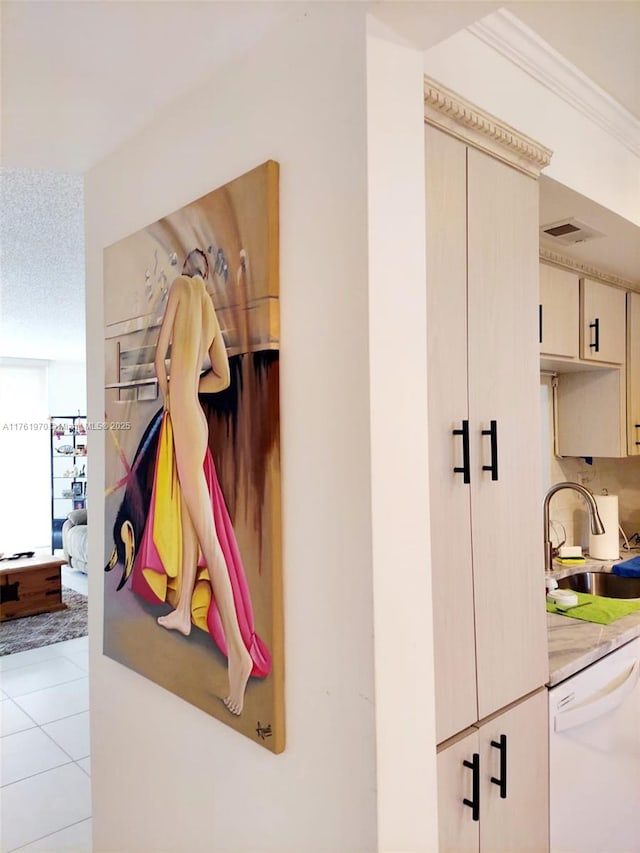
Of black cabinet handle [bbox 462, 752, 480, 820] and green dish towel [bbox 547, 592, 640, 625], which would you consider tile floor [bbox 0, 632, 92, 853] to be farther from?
green dish towel [bbox 547, 592, 640, 625]

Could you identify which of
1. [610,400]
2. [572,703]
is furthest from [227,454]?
[610,400]

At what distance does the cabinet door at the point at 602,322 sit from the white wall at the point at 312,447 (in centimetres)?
175

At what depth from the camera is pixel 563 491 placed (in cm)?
294

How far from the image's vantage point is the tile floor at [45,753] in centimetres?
234

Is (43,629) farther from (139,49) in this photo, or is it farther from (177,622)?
(139,49)

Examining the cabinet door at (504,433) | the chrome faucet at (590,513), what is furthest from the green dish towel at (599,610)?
the cabinet door at (504,433)

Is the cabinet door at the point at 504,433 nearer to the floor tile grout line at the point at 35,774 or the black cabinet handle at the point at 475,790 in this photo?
the black cabinet handle at the point at 475,790

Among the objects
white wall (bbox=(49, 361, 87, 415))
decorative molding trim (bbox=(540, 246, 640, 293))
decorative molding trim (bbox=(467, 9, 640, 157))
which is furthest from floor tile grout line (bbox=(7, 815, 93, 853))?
white wall (bbox=(49, 361, 87, 415))

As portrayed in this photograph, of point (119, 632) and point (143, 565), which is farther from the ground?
point (143, 565)

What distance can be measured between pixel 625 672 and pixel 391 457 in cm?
141

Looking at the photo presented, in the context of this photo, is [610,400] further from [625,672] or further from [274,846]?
[274,846]

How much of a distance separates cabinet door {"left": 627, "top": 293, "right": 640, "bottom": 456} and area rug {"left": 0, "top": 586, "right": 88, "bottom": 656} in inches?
161
